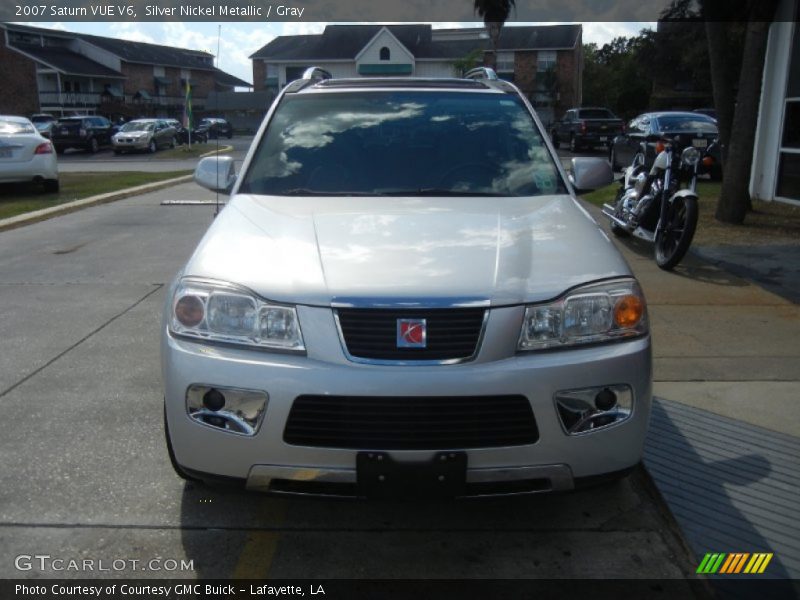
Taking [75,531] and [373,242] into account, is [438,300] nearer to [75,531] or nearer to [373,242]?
[373,242]

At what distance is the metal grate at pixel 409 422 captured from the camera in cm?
291

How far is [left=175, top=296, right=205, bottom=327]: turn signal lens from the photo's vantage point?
317 centimetres

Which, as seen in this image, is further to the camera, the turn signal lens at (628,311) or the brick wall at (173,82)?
the brick wall at (173,82)

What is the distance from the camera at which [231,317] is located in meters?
3.13

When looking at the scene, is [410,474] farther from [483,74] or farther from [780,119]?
[780,119]

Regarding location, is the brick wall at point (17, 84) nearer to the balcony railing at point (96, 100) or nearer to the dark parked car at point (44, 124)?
the balcony railing at point (96, 100)

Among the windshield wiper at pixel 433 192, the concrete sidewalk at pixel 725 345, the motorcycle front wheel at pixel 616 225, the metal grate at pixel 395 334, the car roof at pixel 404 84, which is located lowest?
the concrete sidewalk at pixel 725 345

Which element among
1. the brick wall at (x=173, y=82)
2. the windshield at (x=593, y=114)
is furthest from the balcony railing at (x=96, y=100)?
the windshield at (x=593, y=114)

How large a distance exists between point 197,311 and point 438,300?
3.13ft

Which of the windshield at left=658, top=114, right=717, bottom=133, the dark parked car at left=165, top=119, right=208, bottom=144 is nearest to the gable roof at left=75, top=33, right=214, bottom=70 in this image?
the dark parked car at left=165, top=119, right=208, bottom=144

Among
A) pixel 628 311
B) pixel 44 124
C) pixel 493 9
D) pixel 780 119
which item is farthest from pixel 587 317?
pixel 44 124

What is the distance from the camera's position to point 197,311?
125 inches

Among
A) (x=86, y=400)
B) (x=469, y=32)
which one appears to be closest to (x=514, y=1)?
(x=469, y=32)

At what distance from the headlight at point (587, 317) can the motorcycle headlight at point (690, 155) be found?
5.41 m
